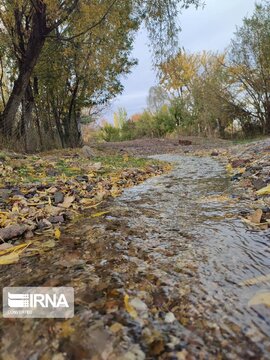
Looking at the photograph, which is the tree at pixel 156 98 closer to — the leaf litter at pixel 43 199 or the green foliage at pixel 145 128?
the green foliage at pixel 145 128

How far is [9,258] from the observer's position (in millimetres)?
1840

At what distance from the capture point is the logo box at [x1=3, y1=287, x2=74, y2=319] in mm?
1242

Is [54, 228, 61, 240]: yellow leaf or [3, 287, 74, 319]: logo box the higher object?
[54, 228, 61, 240]: yellow leaf

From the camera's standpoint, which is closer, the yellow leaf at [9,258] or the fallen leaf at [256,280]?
the fallen leaf at [256,280]

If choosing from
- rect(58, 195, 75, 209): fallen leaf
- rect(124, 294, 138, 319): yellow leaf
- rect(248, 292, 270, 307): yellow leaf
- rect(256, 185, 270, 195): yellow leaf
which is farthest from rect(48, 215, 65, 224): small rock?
rect(256, 185, 270, 195): yellow leaf

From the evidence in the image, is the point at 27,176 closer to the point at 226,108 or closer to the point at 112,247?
the point at 112,247

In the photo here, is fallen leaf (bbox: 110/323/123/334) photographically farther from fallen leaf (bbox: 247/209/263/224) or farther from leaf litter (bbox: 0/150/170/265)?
fallen leaf (bbox: 247/209/263/224)

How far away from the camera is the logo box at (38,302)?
48.9 inches

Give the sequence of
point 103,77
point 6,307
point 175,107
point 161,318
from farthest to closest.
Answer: point 175,107 < point 103,77 < point 6,307 < point 161,318

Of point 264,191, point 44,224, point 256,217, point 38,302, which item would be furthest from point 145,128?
point 38,302

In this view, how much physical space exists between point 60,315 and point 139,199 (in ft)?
7.87

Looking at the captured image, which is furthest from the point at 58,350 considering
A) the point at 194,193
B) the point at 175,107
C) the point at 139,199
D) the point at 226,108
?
the point at 175,107

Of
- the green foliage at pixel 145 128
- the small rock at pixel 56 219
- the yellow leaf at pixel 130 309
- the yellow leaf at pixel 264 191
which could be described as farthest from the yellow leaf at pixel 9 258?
the green foliage at pixel 145 128

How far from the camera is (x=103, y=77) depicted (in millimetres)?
13312
